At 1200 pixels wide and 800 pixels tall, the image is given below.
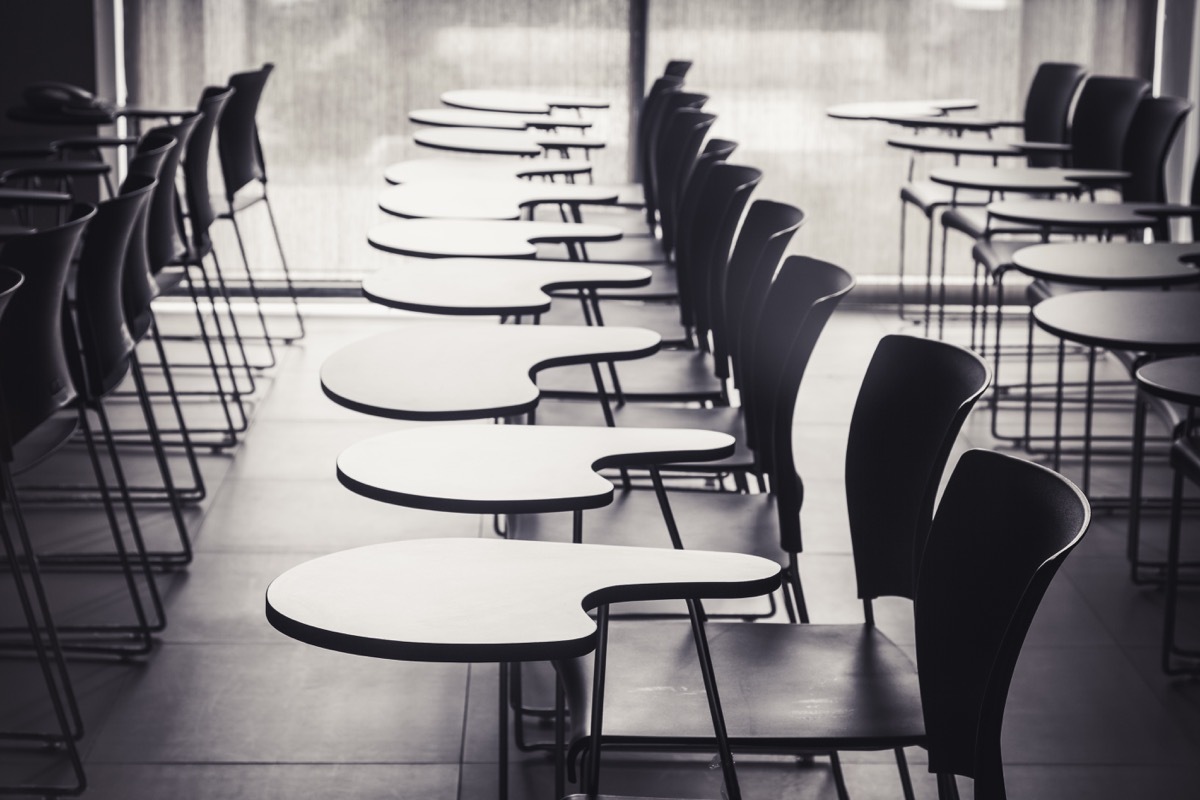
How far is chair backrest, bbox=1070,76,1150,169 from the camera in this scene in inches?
239

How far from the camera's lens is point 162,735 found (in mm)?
3105

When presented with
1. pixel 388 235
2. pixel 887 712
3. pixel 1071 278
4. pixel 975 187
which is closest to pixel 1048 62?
pixel 975 187

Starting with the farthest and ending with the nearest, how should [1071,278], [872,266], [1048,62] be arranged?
[872,266]
[1048,62]
[1071,278]

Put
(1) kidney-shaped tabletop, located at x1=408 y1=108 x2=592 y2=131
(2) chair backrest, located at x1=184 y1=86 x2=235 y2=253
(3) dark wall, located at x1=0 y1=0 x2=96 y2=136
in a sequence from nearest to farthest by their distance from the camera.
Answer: (2) chair backrest, located at x1=184 y1=86 x2=235 y2=253, (1) kidney-shaped tabletop, located at x1=408 y1=108 x2=592 y2=131, (3) dark wall, located at x1=0 y1=0 x2=96 y2=136

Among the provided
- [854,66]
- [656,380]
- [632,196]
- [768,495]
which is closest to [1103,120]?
[854,66]

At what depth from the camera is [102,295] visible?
3.46 m

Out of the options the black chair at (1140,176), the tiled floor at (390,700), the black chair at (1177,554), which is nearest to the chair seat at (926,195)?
the black chair at (1140,176)

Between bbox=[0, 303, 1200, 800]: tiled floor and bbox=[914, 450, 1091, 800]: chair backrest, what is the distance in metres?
1.19

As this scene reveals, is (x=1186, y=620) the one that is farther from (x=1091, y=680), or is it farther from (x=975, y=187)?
(x=975, y=187)

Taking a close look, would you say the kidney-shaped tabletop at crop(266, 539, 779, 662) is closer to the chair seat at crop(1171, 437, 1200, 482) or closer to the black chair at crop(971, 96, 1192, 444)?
the chair seat at crop(1171, 437, 1200, 482)

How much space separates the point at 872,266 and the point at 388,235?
14.2 ft

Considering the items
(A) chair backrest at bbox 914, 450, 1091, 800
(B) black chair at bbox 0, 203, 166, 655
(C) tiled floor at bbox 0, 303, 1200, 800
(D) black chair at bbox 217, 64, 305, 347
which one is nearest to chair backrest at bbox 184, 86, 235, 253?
(D) black chair at bbox 217, 64, 305, 347

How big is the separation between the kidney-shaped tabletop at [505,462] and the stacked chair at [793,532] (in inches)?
0.6

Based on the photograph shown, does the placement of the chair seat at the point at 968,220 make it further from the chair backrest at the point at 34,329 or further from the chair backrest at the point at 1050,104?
the chair backrest at the point at 34,329
